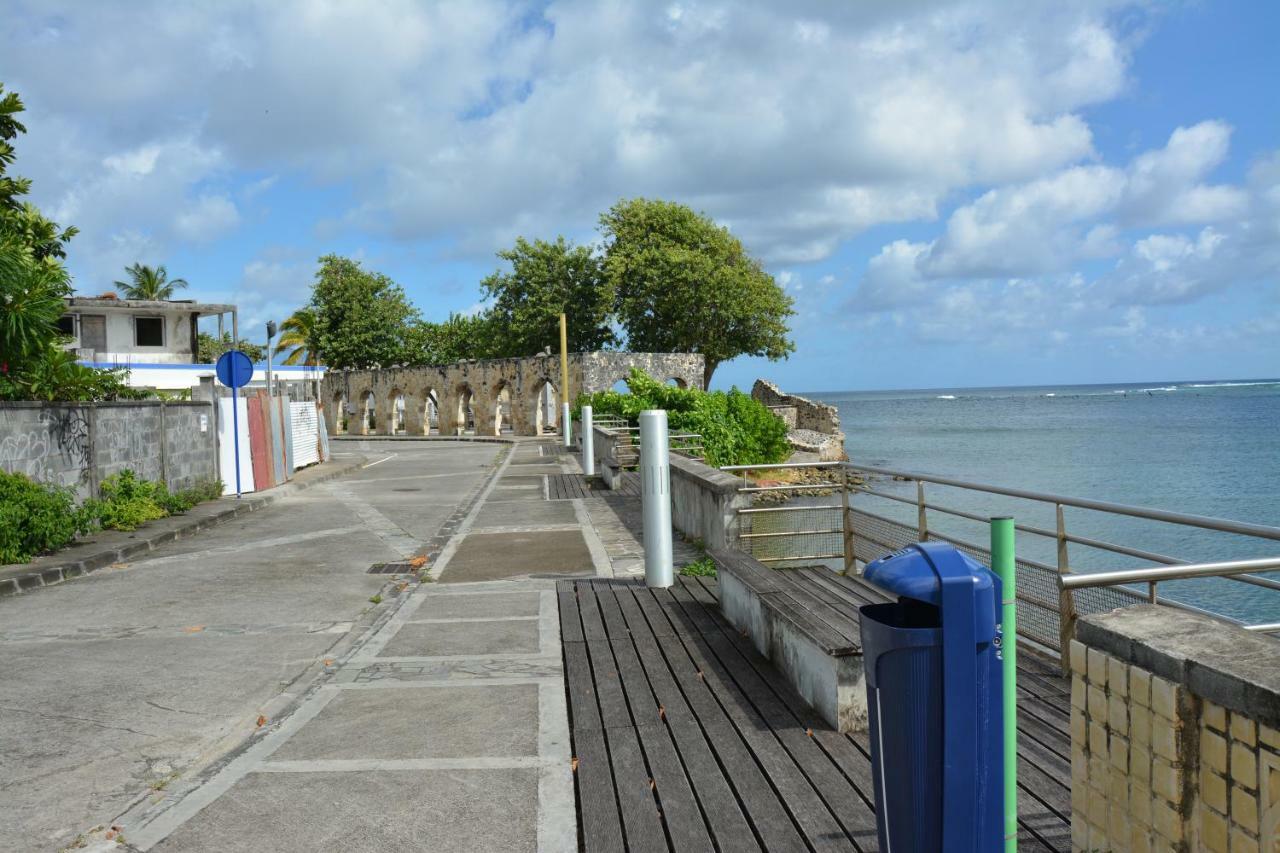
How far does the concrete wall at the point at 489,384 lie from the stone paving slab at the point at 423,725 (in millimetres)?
36450

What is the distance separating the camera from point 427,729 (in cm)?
507

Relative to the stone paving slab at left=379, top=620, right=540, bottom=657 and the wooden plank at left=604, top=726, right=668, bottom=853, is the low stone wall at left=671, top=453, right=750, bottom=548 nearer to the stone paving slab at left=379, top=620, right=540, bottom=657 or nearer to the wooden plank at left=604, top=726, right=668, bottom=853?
the stone paving slab at left=379, top=620, right=540, bottom=657

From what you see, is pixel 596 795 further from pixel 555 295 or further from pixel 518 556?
pixel 555 295

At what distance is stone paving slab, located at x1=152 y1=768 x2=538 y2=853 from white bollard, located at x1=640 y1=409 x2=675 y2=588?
389 centimetres

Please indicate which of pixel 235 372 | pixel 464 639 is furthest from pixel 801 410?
pixel 464 639

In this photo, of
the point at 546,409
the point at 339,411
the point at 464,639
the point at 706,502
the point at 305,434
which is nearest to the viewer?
the point at 464,639

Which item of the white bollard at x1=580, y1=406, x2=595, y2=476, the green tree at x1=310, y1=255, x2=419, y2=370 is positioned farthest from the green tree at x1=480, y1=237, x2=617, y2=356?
the white bollard at x1=580, y1=406, x2=595, y2=476

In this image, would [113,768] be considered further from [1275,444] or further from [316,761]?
[1275,444]

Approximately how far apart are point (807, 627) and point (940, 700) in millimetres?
2337

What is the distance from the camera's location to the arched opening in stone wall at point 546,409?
1892 inches

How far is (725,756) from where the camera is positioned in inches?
175

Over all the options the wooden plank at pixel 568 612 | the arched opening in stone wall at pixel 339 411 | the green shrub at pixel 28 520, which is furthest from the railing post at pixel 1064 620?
the arched opening in stone wall at pixel 339 411

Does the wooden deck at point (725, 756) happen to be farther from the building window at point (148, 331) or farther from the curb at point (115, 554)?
the building window at point (148, 331)

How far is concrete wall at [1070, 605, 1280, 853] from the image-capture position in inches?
84.7
